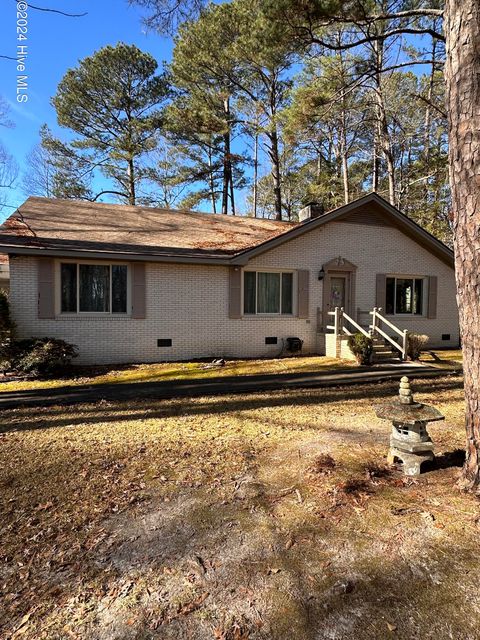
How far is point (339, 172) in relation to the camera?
78.7 ft

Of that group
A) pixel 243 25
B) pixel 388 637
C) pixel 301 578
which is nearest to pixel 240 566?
→ pixel 301 578

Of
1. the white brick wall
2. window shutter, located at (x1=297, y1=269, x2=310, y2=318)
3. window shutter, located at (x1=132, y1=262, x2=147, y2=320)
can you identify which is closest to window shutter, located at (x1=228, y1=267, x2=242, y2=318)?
the white brick wall

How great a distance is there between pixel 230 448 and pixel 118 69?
75.9ft

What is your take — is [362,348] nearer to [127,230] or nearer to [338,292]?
[338,292]

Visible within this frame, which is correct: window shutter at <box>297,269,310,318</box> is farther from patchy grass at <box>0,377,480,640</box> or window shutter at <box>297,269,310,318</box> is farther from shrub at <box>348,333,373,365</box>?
patchy grass at <box>0,377,480,640</box>

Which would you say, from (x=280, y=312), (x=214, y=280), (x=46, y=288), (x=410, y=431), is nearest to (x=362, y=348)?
(x=280, y=312)

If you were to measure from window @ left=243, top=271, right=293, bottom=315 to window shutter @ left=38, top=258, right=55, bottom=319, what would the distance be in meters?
5.04

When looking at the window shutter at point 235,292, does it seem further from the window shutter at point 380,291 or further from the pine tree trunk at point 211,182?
the pine tree trunk at point 211,182

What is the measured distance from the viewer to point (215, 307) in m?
10.7

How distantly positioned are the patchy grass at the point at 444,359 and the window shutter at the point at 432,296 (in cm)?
136

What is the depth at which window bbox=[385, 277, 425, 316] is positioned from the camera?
12953 mm

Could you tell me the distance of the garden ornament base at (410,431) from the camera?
3494 millimetres

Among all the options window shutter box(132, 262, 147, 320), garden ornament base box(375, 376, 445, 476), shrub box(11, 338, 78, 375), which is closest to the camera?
garden ornament base box(375, 376, 445, 476)

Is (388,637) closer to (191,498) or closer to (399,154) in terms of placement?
(191,498)
